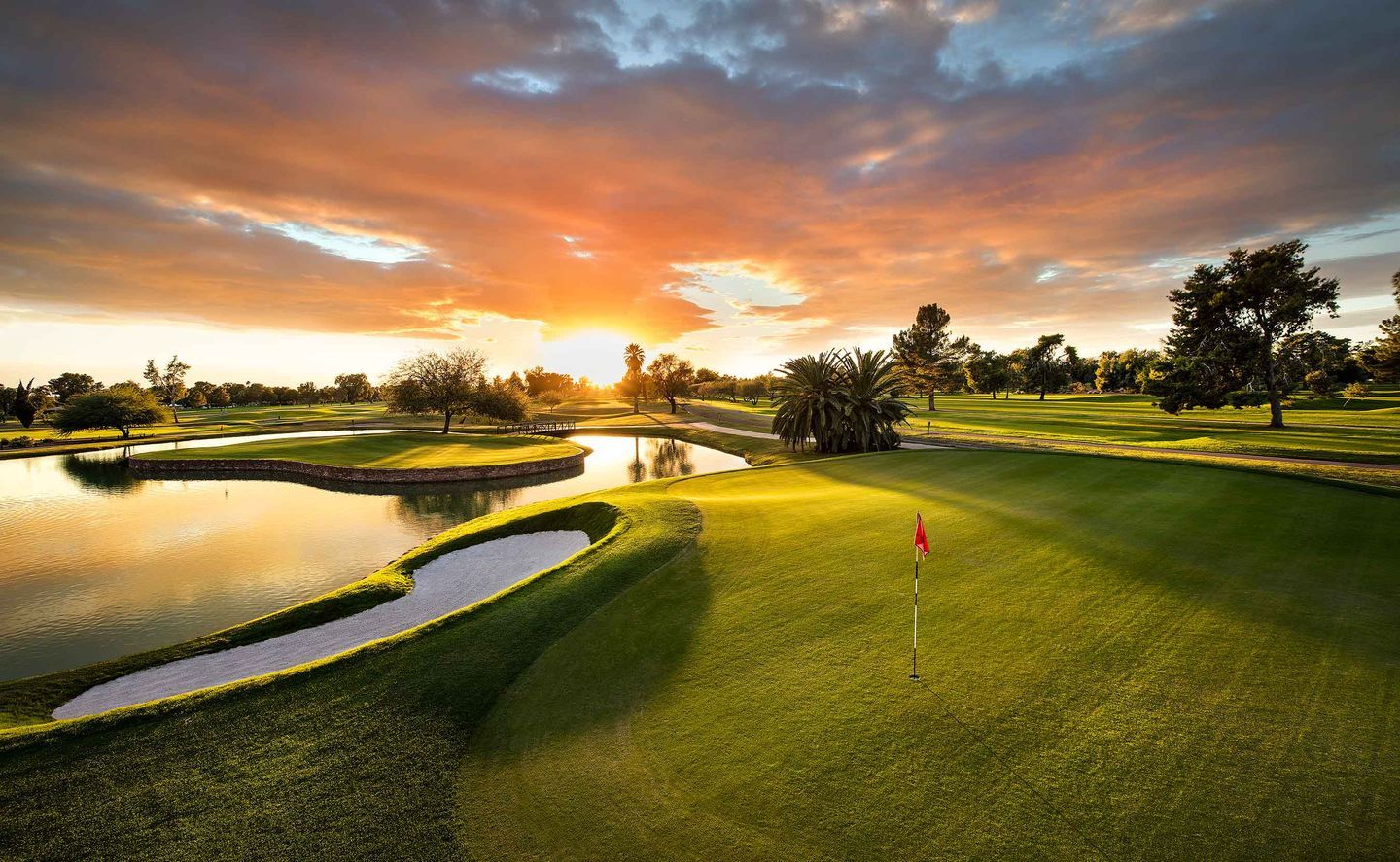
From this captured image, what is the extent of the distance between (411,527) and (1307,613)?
2849cm

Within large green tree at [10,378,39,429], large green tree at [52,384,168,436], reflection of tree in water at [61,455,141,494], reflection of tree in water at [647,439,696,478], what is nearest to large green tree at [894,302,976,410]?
reflection of tree in water at [647,439,696,478]

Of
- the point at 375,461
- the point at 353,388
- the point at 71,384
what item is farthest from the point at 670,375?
the point at 71,384

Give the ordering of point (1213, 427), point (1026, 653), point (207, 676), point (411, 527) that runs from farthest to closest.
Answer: point (1213, 427), point (411, 527), point (207, 676), point (1026, 653)

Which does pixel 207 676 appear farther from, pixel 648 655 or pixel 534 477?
pixel 534 477

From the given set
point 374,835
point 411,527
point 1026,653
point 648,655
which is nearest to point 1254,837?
point 1026,653

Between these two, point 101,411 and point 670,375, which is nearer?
point 101,411

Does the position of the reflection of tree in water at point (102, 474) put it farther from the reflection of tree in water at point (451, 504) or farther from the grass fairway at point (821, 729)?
the grass fairway at point (821, 729)

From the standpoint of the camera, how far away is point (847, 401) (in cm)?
3133

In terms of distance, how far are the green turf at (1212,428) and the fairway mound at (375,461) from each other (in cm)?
2958

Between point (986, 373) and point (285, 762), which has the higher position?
point (986, 373)

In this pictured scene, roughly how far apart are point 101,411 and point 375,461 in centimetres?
5093

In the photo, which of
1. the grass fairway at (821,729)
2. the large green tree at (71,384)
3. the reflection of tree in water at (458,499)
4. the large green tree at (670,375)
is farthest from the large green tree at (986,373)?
the large green tree at (71,384)

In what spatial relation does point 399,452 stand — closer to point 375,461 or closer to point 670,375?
point 375,461

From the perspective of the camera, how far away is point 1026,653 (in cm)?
762
